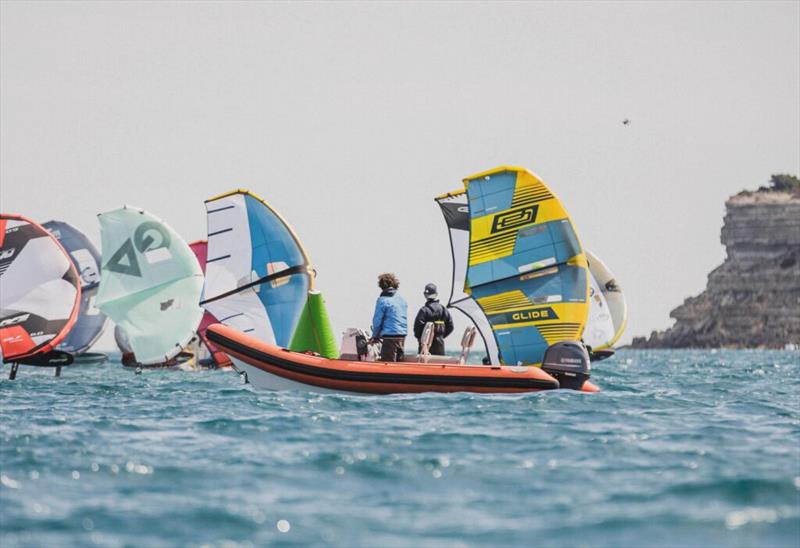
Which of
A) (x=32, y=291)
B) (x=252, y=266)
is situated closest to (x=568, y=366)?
(x=252, y=266)

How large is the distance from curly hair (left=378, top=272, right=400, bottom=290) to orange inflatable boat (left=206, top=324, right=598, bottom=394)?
134 centimetres

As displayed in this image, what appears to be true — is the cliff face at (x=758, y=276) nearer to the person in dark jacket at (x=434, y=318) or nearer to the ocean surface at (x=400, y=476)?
the person in dark jacket at (x=434, y=318)

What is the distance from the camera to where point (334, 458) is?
11234 mm

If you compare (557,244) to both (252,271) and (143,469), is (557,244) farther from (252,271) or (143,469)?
(143,469)

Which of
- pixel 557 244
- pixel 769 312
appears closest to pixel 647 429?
pixel 557 244

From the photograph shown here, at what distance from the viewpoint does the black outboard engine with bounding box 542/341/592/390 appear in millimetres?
19719

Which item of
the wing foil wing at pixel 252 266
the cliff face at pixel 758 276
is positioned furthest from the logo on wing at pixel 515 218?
the cliff face at pixel 758 276

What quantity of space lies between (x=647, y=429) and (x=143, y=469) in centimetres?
606

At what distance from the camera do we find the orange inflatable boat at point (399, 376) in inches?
736

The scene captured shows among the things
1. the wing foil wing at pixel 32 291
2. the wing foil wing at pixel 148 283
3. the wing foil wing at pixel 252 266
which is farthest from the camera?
the wing foil wing at pixel 148 283

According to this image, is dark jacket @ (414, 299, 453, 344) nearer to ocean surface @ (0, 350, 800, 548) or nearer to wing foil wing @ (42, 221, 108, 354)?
ocean surface @ (0, 350, 800, 548)

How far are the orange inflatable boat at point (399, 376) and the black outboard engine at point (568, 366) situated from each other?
17 mm

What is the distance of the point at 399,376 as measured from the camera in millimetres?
18656

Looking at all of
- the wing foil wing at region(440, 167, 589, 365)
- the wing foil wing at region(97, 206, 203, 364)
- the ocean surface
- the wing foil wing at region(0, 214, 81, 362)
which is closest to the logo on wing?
the wing foil wing at region(440, 167, 589, 365)
